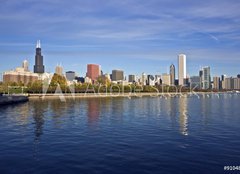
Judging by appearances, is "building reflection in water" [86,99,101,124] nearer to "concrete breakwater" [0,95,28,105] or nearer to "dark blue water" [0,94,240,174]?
"dark blue water" [0,94,240,174]

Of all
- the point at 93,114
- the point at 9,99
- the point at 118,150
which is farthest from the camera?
the point at 9,99

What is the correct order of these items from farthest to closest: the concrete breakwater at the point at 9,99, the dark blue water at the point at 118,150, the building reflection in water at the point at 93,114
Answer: the concrete breakwater at the point at 9,99
the building reflection in water at the point at 93,114
the dark blue water at the point at 118,150

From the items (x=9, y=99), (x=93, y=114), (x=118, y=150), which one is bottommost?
(x=118, y=150)

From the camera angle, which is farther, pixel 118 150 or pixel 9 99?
pixel 9 99

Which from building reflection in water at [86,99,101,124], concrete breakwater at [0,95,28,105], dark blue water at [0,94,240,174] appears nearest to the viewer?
dark blue water at [0,94,240,174]

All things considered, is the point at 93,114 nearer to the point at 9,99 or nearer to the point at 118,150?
the point at 118,150

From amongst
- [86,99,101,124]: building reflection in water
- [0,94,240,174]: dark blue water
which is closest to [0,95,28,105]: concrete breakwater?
[86,99,101,124]: building reflection in water

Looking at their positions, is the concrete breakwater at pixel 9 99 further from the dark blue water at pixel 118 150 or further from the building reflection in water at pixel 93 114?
the dark blue water at pixel 118 150

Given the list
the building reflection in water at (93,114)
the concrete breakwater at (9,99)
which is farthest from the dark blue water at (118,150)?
the concrete breakwater at (9,99)

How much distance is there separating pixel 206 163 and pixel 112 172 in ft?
22.6

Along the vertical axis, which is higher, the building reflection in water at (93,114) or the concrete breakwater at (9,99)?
the concrete breakwater at (9,99)

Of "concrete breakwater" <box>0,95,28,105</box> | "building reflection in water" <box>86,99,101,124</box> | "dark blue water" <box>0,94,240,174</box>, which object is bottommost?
"dark blue water" <box>0,94,240,174</box>

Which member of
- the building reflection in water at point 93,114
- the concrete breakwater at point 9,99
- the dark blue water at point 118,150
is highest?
the concrete breakwater at point 9,99

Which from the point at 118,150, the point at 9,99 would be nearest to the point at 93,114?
the point at 118,150
